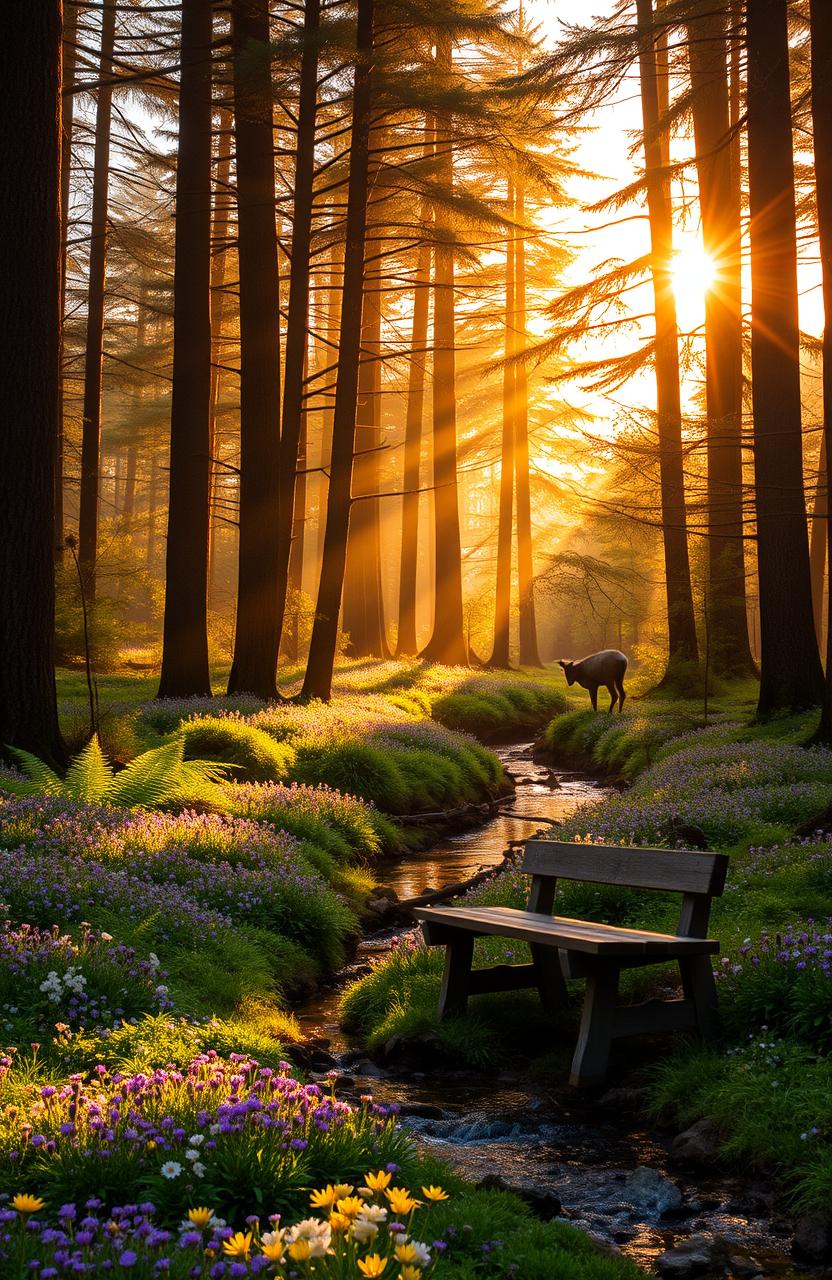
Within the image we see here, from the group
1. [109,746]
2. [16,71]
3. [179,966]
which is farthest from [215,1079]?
[16,71]

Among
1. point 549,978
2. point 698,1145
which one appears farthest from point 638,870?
point 698,1145

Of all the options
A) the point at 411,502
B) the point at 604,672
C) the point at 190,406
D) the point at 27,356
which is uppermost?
the point at 411,502

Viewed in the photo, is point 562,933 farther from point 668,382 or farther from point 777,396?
point 668,382

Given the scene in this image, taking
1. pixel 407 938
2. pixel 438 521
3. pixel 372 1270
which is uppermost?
pixel 438 521

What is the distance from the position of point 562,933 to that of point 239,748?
321 inches

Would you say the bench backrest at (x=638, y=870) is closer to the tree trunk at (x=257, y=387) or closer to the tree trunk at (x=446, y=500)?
the tree trunk at (x=257, y=387)

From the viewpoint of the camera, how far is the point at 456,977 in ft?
23.4

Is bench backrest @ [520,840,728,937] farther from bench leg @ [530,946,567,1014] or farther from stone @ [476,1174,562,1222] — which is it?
stone @ [476,1174,562,1222]

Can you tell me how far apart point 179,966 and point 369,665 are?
23.0 meters

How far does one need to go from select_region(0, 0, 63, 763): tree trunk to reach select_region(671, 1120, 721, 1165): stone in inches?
296

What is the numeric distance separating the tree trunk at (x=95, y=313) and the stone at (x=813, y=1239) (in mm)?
22308

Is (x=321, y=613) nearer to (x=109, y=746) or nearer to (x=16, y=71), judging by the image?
(x=109, y=746)

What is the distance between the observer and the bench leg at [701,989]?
20.3 ft

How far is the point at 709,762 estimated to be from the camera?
541 inches
